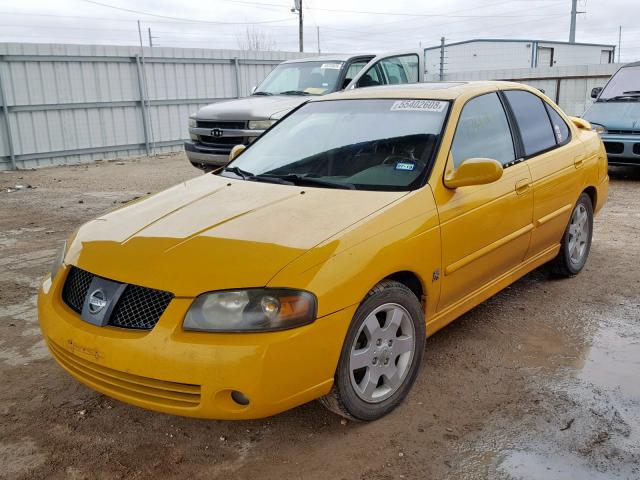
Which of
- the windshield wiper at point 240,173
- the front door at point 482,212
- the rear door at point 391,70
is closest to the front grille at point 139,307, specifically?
the windshield wiper at point 240,173

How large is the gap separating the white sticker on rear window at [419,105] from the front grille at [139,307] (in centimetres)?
193

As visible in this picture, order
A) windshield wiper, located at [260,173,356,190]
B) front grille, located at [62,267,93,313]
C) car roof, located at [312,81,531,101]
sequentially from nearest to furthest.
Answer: front grille, located at [62,267,93,313] < windshield wiper, located at [260,173,356,190] < car roof, located at [312,81,531,101]

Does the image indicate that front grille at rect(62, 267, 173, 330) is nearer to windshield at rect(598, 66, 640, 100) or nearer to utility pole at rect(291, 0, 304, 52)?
windshield at rect(598, 66, 640, 100)

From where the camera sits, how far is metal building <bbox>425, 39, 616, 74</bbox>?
34.6 meters

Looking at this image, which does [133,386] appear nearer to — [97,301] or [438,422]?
[97,301]

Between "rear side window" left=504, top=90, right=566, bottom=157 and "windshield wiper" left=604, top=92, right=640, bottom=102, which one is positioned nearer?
"rear side window" left=504, top=90, right=566, bottom=157

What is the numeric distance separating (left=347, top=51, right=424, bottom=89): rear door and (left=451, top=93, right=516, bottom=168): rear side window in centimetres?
519

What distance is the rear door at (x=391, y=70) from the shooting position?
9.12 meters

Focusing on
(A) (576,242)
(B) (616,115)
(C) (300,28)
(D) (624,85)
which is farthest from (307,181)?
(C) (300,28)

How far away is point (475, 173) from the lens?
315 centimetres

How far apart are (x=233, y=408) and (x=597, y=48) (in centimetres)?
3906

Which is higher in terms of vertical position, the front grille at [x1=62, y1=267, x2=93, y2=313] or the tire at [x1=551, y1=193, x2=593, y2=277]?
the front grille at [x1=62, y1=267, x2=93, y2=313]

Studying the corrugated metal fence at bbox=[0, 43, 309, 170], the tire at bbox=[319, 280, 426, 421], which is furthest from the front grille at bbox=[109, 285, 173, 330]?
the corrugated metal fence at bbox=[0, 43, 309, 170]

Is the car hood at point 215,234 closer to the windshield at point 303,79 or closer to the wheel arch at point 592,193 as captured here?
the wheel arch at point 592,193
